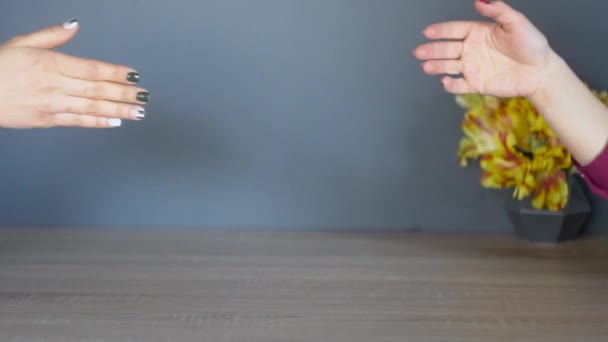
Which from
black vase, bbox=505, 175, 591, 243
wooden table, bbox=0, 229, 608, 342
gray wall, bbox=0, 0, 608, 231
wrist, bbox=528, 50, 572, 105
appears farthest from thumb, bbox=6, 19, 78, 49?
black vase, bbox=505, 175, 591, 243

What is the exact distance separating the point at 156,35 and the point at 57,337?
0.67 meters

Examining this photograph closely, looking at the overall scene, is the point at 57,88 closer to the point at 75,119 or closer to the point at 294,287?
the point at 75,119

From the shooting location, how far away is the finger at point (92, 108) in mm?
1022

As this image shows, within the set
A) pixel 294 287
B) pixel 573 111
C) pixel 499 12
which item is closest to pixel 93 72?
pixel 294 287

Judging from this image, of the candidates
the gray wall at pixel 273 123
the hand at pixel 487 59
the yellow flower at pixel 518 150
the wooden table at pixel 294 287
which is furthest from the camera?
the gray wall at pixel 273 123

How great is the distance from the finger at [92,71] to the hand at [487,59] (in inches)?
14.7

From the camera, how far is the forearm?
108cm

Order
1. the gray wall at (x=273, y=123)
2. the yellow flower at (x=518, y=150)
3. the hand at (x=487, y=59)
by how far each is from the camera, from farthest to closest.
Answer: the gray wall at (x=273, y=123), the yellow flower at (x=518, y=150), the hand at (x=487, y=59)

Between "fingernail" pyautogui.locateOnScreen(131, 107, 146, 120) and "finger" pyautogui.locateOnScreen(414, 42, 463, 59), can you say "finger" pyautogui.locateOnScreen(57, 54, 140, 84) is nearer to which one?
"fingernail" pyautogui.locateOnScreen(131, 107, 146, 120)

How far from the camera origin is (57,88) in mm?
1019

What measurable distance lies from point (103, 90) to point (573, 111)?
1.92 ft

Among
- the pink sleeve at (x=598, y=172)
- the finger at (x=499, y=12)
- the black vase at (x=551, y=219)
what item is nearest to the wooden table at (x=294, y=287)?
the black vase at (x=551, y=219)

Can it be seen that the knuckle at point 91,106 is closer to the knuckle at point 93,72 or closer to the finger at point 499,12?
the knuckle at point 93,72

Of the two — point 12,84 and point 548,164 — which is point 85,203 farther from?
point 548,164
